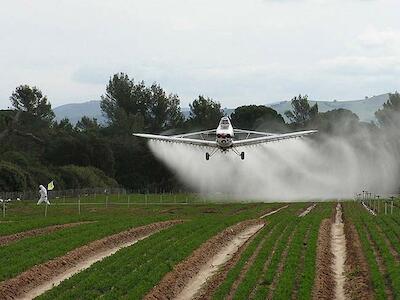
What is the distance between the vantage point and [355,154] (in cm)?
10462

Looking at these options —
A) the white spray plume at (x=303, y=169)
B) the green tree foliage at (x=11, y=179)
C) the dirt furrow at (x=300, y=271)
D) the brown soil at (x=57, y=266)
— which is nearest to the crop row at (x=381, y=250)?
the dirt furrow at (x=300, y=271)

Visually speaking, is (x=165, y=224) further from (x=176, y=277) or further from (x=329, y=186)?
(x=329, y=186)

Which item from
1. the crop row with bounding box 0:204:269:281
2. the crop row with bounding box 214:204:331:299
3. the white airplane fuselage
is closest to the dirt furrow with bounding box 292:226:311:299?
the crop row with bounding box 214:204:331:299

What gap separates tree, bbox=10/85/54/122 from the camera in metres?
156

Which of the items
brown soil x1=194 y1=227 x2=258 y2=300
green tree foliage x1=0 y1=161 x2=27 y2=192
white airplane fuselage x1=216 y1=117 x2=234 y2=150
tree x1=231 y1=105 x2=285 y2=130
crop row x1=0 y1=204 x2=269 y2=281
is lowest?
brown soil x1=194 y1=227 x2=258 y2=300

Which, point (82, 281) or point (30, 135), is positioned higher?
point (30, 135)

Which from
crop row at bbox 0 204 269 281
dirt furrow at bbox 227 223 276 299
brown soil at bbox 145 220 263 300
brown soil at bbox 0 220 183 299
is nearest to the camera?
dirt furrow at bbox 227 223 276 299

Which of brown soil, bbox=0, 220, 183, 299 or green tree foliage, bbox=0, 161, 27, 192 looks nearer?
brown soil, bbox=0, 220, 183, 299

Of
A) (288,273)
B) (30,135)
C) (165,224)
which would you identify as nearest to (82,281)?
(288,273)

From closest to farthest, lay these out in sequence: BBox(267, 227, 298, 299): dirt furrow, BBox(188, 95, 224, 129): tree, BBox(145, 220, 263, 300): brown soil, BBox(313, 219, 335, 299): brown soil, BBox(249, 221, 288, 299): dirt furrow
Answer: BBox(249, 221, 288, 299): dirt furrow < BBox(267, 227, 298, 299): dirt furrow < BBox(313, 219, 335, 299): brown soil < BBox(145, 220, 263, 300): brown soil < BBox(188, 95, 224, 129): tree

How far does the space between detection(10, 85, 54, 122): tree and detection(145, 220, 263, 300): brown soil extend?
4796 inches

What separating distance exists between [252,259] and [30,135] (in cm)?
10712

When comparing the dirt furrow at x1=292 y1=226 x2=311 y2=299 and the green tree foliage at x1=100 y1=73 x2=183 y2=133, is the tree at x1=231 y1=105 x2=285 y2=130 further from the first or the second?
the dirt furrow at x1=292 y1=226 x2=311 y2=299

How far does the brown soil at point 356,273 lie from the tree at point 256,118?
334 feet
